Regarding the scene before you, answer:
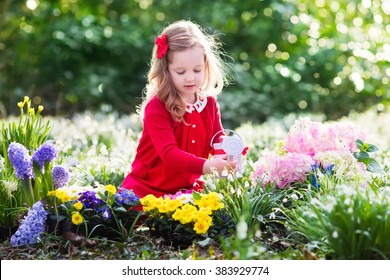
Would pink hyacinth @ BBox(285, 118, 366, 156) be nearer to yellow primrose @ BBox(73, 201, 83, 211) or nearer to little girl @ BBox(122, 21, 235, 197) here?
little girl @ BBox(122, 21, 235, 197)

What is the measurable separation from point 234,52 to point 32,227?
8007 millimetres

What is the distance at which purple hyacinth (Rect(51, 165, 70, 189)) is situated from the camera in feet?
12.1

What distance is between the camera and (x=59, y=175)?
368 centimetres

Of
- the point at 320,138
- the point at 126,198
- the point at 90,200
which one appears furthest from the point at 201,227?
the point at 320,138

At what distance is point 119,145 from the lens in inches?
237

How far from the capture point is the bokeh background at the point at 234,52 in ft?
34.6

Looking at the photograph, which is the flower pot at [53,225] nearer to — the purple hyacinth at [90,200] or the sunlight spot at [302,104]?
the purple hyacinth at [90,200]

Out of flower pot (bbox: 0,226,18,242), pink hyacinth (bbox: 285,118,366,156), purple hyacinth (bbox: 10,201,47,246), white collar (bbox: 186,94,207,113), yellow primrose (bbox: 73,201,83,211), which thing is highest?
white collar (bbox: 186,94,207,113)

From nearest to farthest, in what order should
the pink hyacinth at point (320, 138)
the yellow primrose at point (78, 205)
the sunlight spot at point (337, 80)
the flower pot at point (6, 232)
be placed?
1. the yellow primrose at point (78, 205)
2. the flower pot at point (6, 232)
3. the pink hyacinth at point (320, 138)
4. the sunlight spot at point (337, 80)

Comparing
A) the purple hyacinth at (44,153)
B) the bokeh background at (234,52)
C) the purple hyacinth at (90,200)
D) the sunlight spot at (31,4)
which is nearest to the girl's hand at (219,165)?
the purple hyacinth at (90,200)

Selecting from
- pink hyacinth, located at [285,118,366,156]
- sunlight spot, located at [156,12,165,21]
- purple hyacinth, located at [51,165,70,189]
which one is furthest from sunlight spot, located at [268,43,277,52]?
purple hyacinth, located at [51,165,70,189]

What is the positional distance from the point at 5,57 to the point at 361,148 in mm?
8709

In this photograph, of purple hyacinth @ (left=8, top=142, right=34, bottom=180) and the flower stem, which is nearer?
purple hyacinth @ (left=8, top=142, right=34, bottom=180)

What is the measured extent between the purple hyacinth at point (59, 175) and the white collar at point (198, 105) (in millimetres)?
1013
